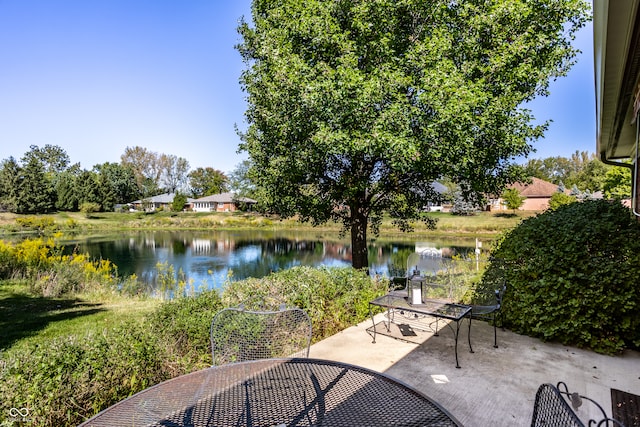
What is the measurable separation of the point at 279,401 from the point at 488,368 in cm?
230

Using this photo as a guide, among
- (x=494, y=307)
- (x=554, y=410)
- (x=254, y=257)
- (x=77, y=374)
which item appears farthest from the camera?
(x=254, y=257)

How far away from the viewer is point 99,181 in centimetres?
3662

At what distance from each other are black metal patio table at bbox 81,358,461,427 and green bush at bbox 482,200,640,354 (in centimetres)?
293

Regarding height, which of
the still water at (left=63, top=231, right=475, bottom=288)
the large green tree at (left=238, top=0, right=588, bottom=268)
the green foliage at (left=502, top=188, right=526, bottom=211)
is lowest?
the still water at (left=63, top=231, right=475, bottom=288)

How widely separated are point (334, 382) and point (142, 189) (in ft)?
187

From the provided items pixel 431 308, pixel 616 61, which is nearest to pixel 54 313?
pixel 431 308

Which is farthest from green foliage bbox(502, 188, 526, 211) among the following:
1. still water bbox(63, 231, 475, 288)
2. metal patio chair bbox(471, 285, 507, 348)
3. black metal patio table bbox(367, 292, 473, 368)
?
black metal patio table bbox(367, 292, 473, 368)

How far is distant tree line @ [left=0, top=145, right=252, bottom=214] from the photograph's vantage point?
1271 inches

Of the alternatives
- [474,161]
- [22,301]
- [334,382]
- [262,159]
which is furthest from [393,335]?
[22,301]

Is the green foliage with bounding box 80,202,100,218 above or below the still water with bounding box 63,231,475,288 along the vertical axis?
above

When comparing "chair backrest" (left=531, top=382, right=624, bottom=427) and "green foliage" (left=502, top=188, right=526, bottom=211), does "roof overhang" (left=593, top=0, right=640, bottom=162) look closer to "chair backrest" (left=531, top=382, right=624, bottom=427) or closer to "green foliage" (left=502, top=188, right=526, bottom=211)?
"chair backrest" (left=531, top=382, right=624, bottom=427)

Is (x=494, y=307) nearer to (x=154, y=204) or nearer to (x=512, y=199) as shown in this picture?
(x=512, y=199)

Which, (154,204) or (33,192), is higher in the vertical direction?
(33,192)

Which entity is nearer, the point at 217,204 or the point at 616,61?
the point at 616,61
